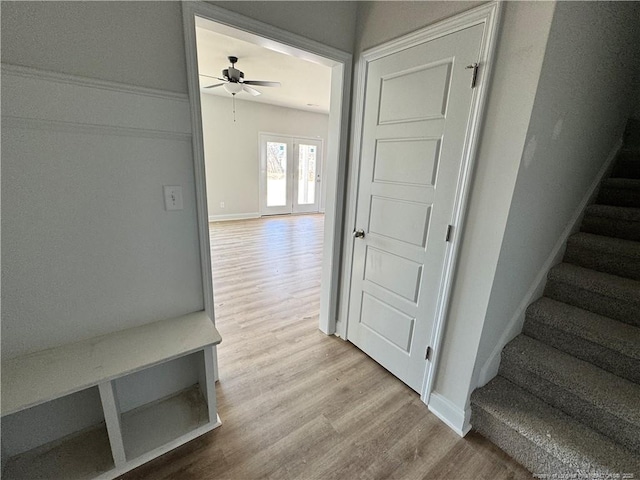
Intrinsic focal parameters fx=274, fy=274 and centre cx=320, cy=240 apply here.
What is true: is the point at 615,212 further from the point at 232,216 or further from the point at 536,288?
the point at 232,216

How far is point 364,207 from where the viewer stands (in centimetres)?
193

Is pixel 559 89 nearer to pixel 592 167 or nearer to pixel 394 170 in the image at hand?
pixel 394 170

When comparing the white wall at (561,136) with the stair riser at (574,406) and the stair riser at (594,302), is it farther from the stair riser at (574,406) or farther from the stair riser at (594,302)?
the stair riser at (594,302)

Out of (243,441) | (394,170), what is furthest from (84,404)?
(394,170)

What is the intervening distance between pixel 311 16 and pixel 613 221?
244 cm

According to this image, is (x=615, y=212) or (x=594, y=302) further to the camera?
(x=615, y=212)

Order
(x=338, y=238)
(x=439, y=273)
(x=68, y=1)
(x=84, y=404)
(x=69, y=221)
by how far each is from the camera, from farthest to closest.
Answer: (x=338, y=238) < (x=439, y=273) < (x=84, y=404) < (x=69, y=221) < (x=68, y=1)

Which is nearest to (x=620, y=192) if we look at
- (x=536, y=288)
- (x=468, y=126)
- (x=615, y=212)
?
(x=615, y=212)

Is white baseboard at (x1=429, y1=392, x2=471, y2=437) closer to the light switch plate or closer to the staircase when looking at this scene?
the staircase

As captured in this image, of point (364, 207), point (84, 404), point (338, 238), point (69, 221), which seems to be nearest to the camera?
point (69, 221)

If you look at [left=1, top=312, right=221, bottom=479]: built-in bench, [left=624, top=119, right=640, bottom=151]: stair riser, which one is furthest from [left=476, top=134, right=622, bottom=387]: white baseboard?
[left=1, top=312, right=221, bottom=479]: built-in bench

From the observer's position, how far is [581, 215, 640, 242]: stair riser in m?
1.87

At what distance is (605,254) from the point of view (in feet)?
5.81

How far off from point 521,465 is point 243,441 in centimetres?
142
